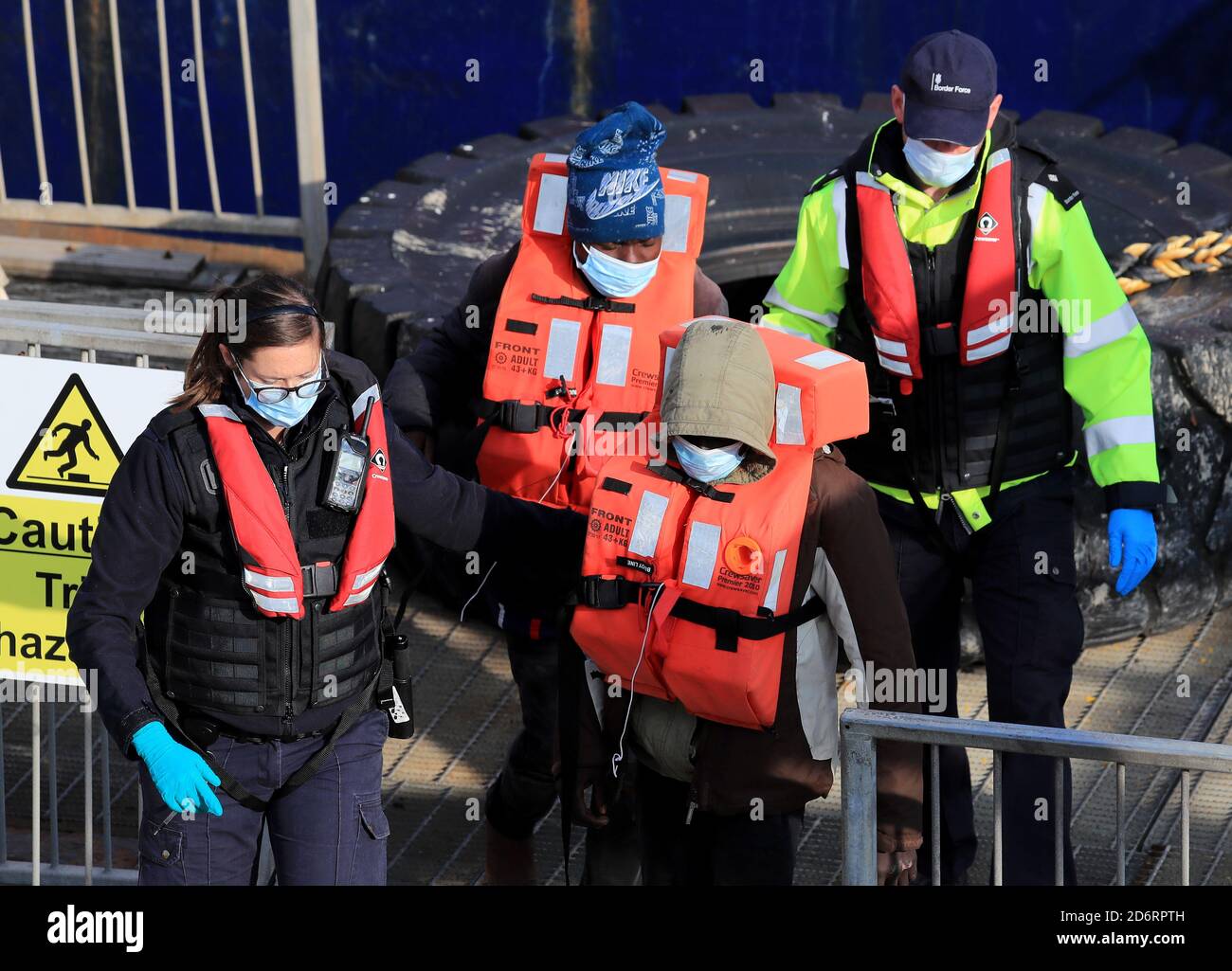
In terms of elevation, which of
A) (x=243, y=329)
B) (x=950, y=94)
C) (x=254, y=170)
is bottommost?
(x=254, y=170)

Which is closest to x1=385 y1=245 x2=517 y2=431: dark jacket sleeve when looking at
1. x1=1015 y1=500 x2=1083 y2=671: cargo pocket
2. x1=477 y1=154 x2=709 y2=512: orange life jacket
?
x1=477 y1=154 x2=709 y2=512: orange life jacket

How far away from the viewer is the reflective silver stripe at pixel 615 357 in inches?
163

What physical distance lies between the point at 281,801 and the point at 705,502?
93cm

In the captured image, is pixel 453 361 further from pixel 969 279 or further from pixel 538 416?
pixel 969 279

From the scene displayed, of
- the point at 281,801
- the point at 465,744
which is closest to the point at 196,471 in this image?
the point at 281,801

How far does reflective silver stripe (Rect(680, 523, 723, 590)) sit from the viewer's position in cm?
339

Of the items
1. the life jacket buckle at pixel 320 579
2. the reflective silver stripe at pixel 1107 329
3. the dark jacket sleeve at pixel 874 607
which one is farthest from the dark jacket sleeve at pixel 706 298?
the life jacket buckle at pixel 320 579

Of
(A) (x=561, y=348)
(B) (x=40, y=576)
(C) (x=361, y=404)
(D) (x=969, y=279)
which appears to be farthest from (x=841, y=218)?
(B) (x=40, y=576)

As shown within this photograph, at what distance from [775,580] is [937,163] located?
115 cm

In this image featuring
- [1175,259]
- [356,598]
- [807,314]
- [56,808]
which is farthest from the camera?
[1175,259]

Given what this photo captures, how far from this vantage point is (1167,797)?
4.95 meters

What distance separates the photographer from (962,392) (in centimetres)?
411

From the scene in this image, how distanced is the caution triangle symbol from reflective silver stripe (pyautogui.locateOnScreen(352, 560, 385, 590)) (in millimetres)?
905
